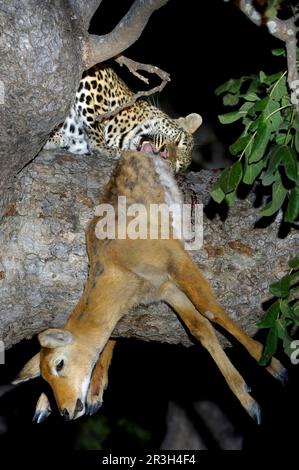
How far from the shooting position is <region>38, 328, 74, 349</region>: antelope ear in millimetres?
4879

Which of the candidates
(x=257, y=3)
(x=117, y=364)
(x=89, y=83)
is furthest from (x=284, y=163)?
(x=117, y=364)

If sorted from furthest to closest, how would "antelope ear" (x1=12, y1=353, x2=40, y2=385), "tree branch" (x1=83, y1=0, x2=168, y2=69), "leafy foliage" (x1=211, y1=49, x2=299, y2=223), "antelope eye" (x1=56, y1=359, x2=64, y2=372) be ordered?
1. "antelope ear" (x1=12, y1=353, x2=40, y2=385)
2. "antelope eye" (x1=56, y1=359, x2=64, y2=372)
3. "tree branch" (x1=83, y1=0, x2=168, y2=69)
4. "leafy foliage" (x1=211, y1=49, x2=299, y2=223)

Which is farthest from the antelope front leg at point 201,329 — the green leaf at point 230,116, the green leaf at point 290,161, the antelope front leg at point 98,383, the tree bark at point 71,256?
the green leaf at point 290,161

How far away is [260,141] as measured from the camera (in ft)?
14.1

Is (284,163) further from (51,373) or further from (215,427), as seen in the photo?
(215,427)

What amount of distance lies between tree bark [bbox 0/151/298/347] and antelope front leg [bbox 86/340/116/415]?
26 centimetres

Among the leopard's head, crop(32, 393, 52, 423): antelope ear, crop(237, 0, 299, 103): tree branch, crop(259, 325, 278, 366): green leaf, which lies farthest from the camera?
the leopard's head

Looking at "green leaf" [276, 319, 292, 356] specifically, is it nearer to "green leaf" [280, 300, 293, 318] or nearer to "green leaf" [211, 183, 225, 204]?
"green leaf" [280, 300, 293, 318]

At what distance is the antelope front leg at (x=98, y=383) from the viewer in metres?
5.32

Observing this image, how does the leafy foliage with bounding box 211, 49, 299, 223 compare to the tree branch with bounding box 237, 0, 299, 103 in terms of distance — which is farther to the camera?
the leafy foliage with bounding box 211, 49, 299, 223

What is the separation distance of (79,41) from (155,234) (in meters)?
1.31

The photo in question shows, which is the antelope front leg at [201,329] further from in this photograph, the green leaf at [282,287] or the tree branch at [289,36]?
the tree branch at [289,36]

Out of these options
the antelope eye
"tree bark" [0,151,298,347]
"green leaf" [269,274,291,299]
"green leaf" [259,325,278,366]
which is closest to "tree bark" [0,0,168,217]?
"tree bark" [0,151,298,347]

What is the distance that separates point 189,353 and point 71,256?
5.36 m
